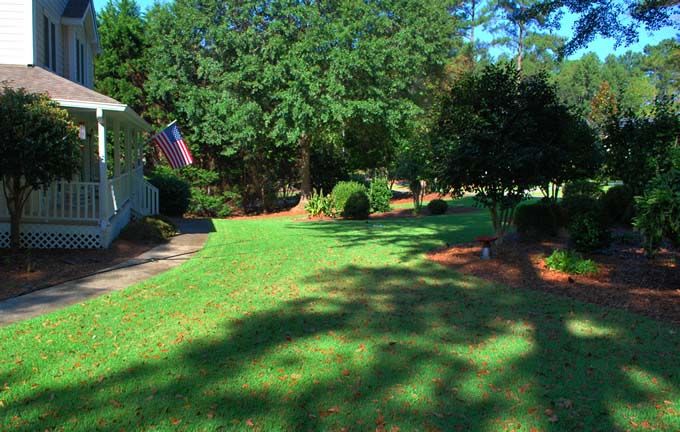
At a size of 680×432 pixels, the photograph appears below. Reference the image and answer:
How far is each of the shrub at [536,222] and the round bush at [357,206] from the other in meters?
8.77

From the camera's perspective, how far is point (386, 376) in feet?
16.5

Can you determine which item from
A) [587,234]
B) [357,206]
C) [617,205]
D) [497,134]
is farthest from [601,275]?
[357,206]

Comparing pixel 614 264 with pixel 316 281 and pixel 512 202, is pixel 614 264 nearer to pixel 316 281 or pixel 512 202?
pixel 512 202

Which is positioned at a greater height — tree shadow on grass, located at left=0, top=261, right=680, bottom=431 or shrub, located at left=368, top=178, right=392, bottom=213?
shrub, located at left=368, top=178, right=392, bottom=213

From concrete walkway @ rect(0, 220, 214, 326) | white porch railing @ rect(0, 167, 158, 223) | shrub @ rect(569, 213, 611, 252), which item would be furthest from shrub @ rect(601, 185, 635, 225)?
white porch railing @ rect(0, 167, 158, 223)

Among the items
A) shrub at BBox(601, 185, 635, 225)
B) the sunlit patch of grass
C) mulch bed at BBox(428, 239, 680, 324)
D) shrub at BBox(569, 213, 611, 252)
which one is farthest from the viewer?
shrub at BBox(601, 185, 635, 225)

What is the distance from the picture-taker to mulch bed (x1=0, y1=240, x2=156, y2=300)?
873 cm

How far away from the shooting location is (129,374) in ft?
16.4

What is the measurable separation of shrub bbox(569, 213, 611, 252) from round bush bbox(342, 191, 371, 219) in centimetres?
1179

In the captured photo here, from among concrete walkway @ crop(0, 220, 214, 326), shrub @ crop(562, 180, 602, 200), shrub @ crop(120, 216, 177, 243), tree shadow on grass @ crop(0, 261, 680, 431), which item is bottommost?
tree shadow on grass @ crop(0, 261, 680, 431)

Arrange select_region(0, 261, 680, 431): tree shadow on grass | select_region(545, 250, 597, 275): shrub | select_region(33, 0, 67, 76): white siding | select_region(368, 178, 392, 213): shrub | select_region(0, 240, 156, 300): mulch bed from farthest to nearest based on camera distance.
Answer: select_region(368, 178, 392, 213): shrub → select_region(33, 0, 67, 76): white siding → select_region(545, 250, 597, 275): shrub → select_region(0, 240, 156, 300): mulch bed → select_region(0, 261, 680, 431): tree shadow on grass

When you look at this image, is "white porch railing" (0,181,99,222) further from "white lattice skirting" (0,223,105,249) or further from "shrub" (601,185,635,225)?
"shrub" (601,185,635,225)

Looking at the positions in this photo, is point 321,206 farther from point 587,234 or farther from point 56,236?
point 587,234

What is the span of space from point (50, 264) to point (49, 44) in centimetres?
772
